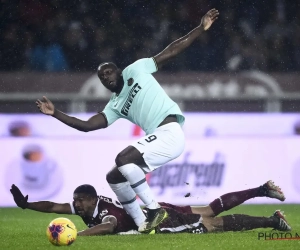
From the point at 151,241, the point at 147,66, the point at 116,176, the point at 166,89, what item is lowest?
the point at 151,241

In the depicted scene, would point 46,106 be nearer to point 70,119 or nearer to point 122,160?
point 70,119

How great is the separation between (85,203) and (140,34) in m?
7.60

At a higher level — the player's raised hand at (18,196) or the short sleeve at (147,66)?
the short sleeve at (147,66)

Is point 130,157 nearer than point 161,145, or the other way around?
point 130,157

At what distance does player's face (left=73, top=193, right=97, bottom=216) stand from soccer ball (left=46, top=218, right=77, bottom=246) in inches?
25.8

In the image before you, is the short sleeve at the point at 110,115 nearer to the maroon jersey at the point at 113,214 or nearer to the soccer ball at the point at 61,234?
the maroon jersey at the point at 113,214

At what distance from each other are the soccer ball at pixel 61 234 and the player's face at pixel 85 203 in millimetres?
655

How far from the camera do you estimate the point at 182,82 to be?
14.8m

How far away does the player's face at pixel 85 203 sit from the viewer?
855 cm

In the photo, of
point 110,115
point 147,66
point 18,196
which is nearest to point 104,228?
point 18,196

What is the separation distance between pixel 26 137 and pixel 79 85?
7.44 ft

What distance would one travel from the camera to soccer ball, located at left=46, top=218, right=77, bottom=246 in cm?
783

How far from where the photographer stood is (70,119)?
866cm

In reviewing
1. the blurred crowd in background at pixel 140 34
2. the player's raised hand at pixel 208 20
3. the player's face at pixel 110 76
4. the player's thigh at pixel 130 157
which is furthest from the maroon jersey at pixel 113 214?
the blurred crowd in background at pixel 140 34
